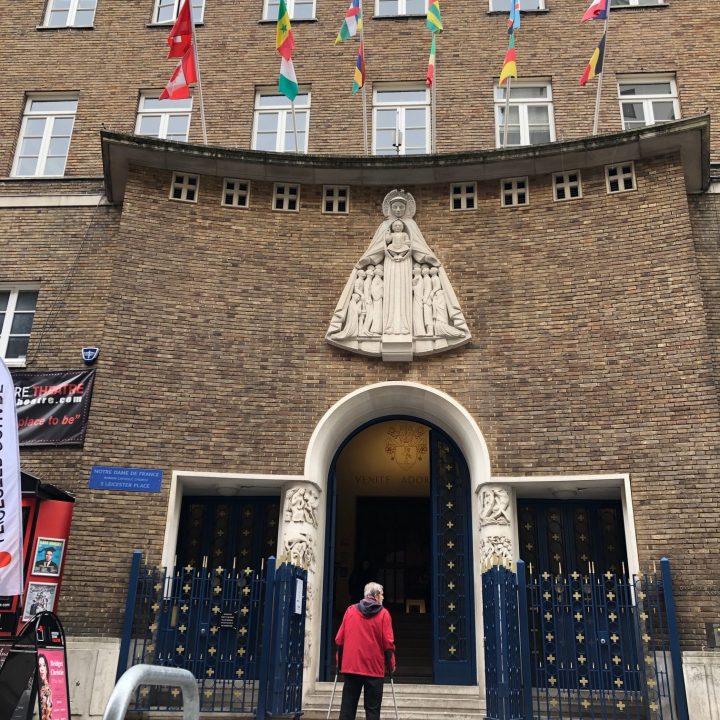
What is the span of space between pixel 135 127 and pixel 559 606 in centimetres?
1239

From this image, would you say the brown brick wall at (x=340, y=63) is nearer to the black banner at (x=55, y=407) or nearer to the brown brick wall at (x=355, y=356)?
the brown brick wall at (x=355, y=356)

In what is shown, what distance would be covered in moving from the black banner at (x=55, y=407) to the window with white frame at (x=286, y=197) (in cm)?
453

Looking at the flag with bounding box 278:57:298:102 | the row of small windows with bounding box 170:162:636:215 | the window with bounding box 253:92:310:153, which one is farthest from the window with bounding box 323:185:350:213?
the flag with bounding box 278:57:298:102

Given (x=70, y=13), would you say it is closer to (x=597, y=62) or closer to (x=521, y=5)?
(x=521, y=5)

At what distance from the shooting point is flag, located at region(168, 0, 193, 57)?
13.6m

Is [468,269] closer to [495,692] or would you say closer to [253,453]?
[253,453]

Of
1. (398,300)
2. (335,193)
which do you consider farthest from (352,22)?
(398,300)

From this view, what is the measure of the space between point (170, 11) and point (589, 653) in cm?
1568

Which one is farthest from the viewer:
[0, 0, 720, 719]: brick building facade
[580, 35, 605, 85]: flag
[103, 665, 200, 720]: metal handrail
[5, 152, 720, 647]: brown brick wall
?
[580, 35, 605, 85]: flag

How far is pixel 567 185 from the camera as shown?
43.7ft

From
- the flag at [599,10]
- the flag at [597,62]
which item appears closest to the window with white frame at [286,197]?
the flag at [597,62]

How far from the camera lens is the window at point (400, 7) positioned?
16.5m

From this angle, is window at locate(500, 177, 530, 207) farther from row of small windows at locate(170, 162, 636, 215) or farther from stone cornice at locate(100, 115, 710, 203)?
stone cornice at locate(100, 115, 710, 203)

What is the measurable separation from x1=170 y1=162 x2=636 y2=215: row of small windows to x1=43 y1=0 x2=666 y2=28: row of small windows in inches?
199
